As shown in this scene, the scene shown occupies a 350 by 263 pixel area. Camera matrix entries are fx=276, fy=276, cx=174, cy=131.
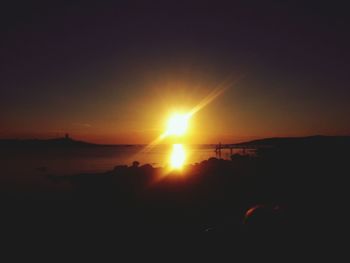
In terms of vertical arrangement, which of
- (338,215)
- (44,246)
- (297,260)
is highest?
(338,215)

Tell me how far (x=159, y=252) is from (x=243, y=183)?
1186 centimetres

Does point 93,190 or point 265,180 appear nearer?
point 265,180

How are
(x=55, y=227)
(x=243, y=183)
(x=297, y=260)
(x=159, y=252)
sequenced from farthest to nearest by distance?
(x=243, y=183), (x=55, y=227), (x=159, y=252), (x=297, y=260)

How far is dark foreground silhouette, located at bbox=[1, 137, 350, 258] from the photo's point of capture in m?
7.15

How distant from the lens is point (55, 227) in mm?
13844

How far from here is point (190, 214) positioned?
13.9 m

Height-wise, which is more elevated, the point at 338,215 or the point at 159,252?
the point at 338,215

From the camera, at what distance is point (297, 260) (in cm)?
604

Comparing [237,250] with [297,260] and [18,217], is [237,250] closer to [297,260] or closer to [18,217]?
[297,260]

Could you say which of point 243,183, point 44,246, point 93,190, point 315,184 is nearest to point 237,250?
point 44,246

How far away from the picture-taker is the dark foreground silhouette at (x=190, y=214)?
715cm

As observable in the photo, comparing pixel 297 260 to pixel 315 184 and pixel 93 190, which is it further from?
pixel 93 190

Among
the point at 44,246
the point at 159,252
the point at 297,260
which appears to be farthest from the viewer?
the point at 44,246

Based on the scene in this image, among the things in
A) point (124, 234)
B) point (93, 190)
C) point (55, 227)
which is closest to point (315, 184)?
point (124, 234)
